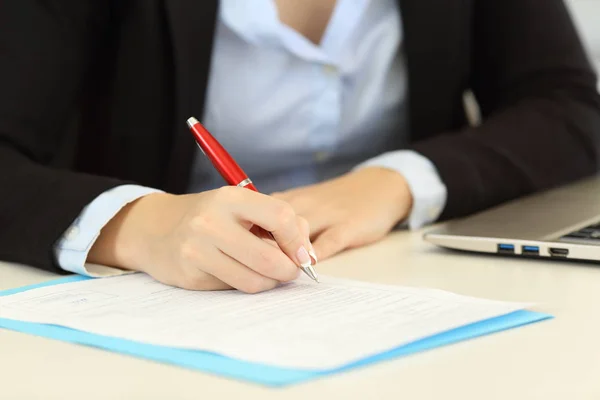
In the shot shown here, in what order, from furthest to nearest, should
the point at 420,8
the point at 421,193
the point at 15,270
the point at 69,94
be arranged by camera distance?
1. the point at 420,8
2. the point at 69,94
3. the point at 421,193
4. the point at 15,270

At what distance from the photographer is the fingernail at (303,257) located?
2.15 ft

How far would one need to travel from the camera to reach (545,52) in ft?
4.21

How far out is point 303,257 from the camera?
66 cm

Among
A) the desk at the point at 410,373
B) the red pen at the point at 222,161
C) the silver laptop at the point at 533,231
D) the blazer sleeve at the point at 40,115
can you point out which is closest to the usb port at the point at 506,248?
the silver laptop at the point at 533,231

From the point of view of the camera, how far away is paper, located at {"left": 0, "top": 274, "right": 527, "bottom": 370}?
0.50m

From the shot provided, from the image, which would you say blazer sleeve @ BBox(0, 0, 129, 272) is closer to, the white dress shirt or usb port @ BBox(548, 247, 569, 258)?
the white dress shirt

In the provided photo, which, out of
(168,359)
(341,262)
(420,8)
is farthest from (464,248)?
(420,8)

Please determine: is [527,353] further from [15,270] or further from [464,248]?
[15,270]

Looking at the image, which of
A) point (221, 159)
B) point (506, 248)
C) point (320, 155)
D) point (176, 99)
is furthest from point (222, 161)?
point (320, 155)

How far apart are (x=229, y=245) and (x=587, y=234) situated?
1.17ft

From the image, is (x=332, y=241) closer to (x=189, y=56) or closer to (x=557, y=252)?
(x=557, y=252)

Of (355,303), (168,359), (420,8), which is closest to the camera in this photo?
(168,359)

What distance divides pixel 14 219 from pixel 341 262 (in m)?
0.32

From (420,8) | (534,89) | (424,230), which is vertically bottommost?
(424,230)
